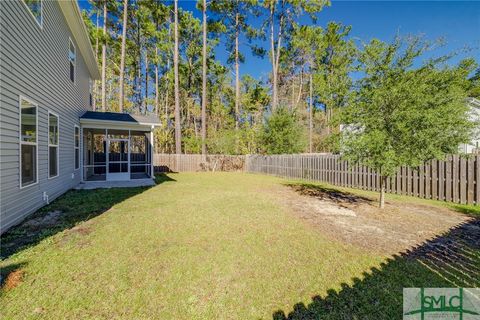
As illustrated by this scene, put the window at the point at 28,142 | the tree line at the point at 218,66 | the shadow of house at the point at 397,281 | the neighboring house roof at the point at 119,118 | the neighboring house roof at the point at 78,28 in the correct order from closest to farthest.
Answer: the shadow of house at the point at 397,281
the window at the point at 28,142
the neighboring house roof at the point at 78,28
the neighboring house roof at the point at 119,118
the tree line at the point at 218,66

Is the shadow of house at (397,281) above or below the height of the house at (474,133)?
below

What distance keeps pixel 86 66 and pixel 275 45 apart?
685 inches

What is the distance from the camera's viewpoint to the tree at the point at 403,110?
4.85 meters

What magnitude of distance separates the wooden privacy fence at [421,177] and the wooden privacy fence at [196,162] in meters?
7.72

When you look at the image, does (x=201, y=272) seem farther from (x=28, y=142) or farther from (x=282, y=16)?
→ (x=282, y=16)

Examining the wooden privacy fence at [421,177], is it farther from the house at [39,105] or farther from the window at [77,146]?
the window at [77,146]

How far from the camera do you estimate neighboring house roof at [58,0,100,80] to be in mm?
6831

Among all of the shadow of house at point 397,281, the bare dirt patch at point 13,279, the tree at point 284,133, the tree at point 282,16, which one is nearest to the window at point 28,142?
the bare dirt patch at point 13,279

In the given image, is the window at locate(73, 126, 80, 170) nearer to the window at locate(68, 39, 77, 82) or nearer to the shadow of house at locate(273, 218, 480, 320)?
the window at locate(68, 39, 77, 82)

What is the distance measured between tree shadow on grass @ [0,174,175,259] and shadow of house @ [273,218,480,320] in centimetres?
400

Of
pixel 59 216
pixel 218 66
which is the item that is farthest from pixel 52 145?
pixel 218 66

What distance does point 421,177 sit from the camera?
24.5ft

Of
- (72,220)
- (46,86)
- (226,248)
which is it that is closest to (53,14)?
(46,86)

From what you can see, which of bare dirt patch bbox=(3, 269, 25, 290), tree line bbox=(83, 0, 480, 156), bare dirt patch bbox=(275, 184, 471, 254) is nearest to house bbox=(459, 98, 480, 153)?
tree line bbox=(83, 0, 480, 156)
